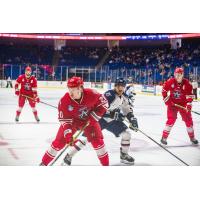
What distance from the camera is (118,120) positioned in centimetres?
369

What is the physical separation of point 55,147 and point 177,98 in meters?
1.57

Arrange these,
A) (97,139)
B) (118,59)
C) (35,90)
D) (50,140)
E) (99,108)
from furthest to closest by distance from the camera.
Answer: (118,59), (35,90), (50,140), (97,139), (99,108)

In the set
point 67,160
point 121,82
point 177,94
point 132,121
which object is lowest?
point 67,160

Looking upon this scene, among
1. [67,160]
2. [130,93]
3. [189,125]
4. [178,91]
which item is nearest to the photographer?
[67,160]

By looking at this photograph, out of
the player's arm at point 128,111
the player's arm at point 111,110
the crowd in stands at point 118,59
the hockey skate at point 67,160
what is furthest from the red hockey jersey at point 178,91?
the hockey skate at point 67,160

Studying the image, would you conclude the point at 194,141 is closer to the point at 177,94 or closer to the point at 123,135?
the point at 177,94

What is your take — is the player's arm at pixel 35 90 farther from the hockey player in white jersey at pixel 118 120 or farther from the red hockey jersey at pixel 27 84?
the hockey player in white jersey at pixel 118 120

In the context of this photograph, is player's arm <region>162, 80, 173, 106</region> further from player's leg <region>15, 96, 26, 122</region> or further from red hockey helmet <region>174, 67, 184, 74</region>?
player's leg <region>15, 96, 26, 122</region>

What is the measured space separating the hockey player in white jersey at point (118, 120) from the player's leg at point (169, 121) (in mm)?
382

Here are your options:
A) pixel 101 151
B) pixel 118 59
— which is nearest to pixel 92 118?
pixel 101 151

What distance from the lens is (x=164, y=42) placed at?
4.20m
